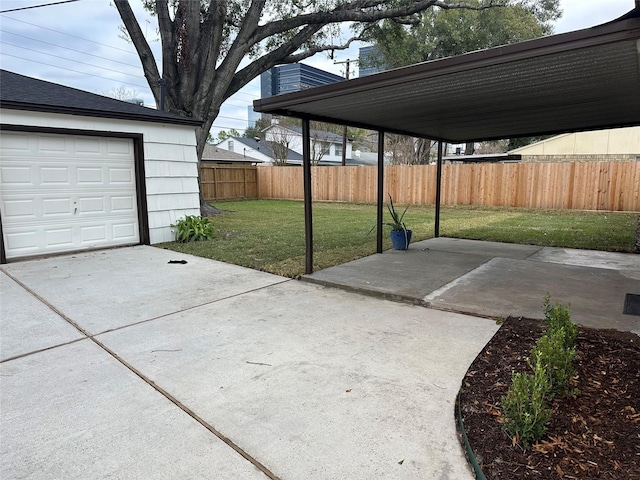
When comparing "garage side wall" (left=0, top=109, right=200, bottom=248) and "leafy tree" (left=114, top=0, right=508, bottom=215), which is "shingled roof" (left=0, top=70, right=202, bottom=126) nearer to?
"garage side wall" (left=0, top=109, right=200, bottom=248)

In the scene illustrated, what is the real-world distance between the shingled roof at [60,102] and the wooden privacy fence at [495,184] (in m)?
10.4

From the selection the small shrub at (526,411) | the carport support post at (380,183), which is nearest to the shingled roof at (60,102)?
the carport support post at (380,183)

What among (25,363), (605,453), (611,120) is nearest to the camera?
(605,453)

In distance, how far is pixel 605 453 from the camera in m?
1.84

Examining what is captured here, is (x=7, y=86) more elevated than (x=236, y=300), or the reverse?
(x=7, y=86)

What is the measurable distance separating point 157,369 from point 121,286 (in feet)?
8.23

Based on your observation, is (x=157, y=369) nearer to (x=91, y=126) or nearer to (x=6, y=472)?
(x=6, y=472)

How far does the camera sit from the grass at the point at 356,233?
6.72 meters

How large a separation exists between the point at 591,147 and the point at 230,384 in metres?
21.8

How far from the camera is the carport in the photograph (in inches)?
113

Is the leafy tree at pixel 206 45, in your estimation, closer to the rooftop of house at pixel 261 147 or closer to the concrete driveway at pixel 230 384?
the concrete driveway at pixel 230 384

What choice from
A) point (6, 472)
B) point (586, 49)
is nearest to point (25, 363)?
point (6, 472)

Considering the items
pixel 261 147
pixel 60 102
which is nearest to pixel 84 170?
pixel 60 102

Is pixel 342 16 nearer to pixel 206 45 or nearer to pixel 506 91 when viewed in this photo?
pixel 206 45
